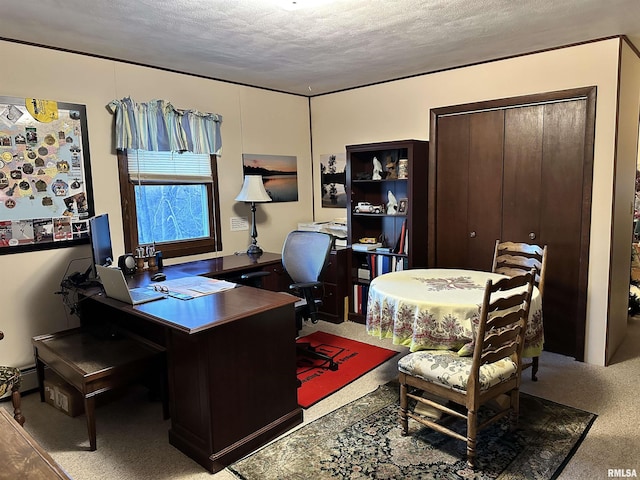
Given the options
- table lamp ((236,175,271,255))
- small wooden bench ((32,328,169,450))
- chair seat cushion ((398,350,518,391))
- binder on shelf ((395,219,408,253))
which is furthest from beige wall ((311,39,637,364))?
small wooden bench ((32,328,169,450))

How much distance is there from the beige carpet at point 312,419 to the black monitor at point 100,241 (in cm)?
93

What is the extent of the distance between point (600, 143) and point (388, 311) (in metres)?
2.02

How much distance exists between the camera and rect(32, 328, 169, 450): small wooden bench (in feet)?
7.91

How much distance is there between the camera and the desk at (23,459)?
3.65ft

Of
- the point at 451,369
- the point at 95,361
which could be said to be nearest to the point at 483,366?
the point at 451,369

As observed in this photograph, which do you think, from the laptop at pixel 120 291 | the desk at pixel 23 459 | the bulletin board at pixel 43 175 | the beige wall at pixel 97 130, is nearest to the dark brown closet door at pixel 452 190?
the beige wall at pixel 97 130

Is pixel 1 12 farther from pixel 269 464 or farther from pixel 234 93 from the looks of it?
pixel 269 464

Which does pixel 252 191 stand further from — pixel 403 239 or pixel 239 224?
pixel 403 239

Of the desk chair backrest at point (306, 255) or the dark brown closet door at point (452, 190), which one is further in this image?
the dark brown closet door at point (452, 190)

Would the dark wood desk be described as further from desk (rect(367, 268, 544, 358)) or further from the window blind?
the window blind

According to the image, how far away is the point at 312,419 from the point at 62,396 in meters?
1.57

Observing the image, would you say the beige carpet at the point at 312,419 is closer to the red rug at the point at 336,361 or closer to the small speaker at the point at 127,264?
the red rug at the point at 336,361

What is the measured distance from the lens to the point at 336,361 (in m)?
3.53

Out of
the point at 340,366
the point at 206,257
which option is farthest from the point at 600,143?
the point at 206,257
